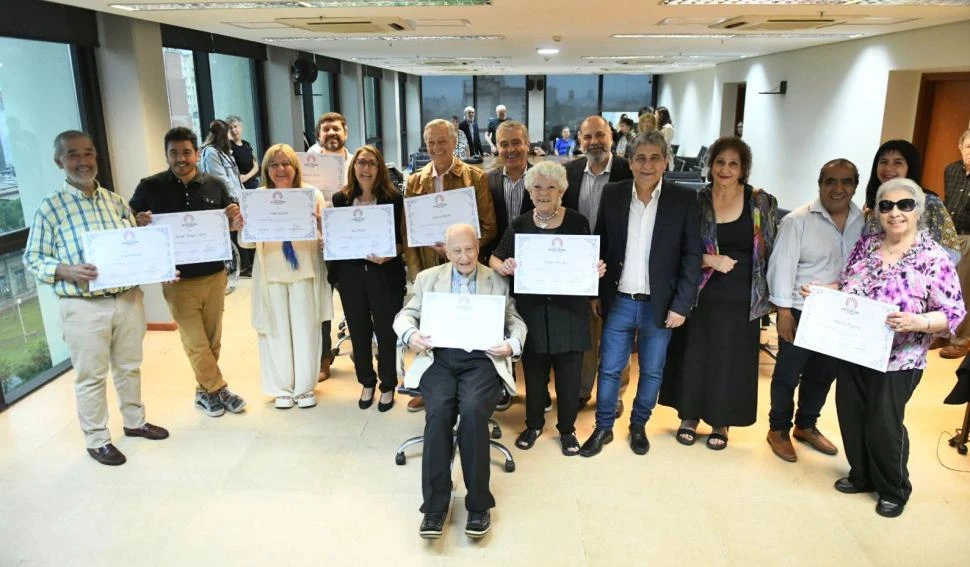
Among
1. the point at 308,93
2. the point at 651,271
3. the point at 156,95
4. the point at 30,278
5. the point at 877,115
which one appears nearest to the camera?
the point at 651,271

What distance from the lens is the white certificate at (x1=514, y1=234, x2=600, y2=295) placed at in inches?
114

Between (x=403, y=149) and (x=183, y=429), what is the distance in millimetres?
14257

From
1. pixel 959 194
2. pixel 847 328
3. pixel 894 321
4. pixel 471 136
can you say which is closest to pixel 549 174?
pixel 847 328

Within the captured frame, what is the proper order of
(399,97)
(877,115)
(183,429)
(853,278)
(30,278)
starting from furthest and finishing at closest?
(399,97), (877,115), (30,278), (183,429), (853,278)

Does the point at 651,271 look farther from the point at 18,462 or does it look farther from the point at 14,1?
the point at 14,1

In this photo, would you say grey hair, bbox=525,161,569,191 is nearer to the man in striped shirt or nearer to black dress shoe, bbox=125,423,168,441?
the man in striped shirt

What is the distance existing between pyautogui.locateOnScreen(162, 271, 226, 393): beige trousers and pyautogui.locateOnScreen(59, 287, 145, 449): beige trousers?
0.83 feet

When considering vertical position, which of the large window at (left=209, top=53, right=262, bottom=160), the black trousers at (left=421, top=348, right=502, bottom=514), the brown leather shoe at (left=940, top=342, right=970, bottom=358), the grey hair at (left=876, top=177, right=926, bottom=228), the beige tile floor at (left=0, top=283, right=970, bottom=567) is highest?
the large window at (left=209, top=53, right=262, bottom=160)

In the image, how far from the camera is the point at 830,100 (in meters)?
7.79

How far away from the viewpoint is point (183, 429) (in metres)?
3.62

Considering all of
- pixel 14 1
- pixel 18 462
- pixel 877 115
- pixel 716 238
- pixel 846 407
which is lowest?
pixel 18 462

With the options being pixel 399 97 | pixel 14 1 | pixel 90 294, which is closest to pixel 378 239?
pixel 90 294

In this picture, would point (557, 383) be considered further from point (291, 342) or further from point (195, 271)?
point (195, 271)

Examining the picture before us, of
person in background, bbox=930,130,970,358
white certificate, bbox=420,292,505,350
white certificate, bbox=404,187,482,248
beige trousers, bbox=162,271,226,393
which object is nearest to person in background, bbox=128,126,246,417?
beige trousers, bbox=162,271,226,393
